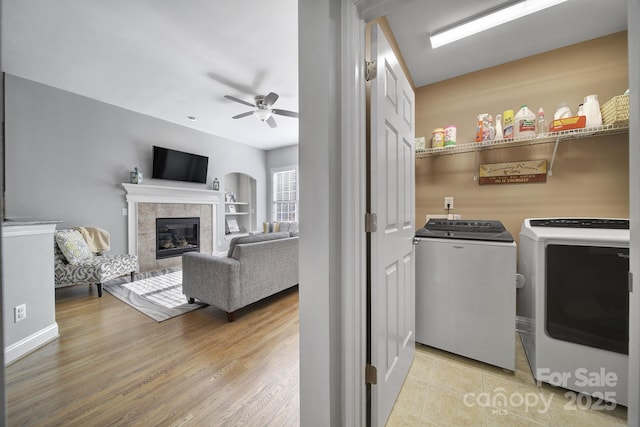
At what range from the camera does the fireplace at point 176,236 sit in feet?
15.6

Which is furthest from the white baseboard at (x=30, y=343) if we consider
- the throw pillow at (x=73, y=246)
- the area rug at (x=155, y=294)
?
the throw pillow at (x=73, y=246)

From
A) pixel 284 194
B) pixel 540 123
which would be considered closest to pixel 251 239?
pixel 540 123

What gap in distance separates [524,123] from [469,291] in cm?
143

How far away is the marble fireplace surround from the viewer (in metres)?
4.34

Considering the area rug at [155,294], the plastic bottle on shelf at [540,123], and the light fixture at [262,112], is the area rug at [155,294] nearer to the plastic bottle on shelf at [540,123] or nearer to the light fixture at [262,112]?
the light fixture at [262,112]

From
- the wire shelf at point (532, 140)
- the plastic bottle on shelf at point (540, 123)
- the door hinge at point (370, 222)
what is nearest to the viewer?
the door hinge at point (370, 222)

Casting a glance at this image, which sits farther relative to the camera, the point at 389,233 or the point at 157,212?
the point at 157,212

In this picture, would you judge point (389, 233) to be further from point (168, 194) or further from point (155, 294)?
point (168, 194)

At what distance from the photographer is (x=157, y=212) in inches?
183

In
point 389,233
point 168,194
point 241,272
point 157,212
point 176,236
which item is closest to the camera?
point 389,233

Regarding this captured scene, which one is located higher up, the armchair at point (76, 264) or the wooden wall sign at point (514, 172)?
the wooden wall sign at point (514, 172)

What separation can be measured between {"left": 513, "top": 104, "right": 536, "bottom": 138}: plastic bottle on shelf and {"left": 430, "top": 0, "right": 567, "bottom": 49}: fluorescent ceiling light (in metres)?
0.68

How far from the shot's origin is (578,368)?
156 centimetres

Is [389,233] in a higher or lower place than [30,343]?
higher
